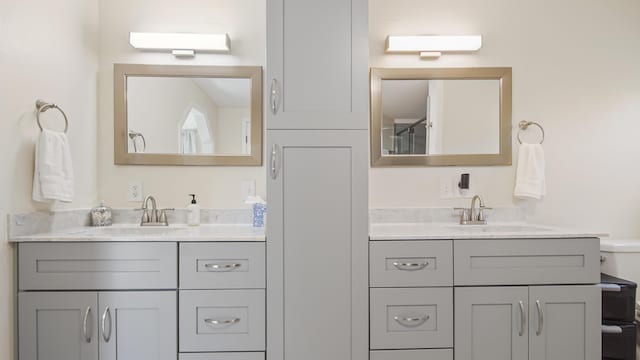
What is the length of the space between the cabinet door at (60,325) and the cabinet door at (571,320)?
6.63ft

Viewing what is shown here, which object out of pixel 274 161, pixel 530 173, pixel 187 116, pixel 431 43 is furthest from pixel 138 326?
pixel 530 173

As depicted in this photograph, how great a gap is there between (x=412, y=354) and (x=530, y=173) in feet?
4.33

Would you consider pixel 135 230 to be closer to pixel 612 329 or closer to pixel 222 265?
pixel 222 265

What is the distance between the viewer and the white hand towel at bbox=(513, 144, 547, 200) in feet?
6.68

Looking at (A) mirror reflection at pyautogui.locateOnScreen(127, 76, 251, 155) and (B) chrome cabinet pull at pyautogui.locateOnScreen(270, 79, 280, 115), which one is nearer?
(B) chrome cabinet pull at pyautogui.locateOnScreen(270, 79, 280, 115)

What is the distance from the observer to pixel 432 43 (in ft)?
6.68

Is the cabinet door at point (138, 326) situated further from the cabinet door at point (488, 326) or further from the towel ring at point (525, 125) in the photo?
the towel ring at point (525, 125)

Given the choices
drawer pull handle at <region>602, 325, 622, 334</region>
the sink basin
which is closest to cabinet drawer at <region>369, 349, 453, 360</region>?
drawer pull handle at <region>602, 325, 622, 334</region>

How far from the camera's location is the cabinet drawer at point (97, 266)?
1483mm

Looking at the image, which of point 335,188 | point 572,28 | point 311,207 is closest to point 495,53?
point 572,28

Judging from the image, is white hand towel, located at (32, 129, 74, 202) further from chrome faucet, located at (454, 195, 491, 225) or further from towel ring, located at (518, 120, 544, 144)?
towel ring, located at (518, 120, 544, 144)

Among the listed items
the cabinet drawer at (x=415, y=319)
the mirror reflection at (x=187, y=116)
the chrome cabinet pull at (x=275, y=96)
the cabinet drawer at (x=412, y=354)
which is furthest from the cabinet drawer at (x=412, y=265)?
the mirror reflection at (x=187, y=116)

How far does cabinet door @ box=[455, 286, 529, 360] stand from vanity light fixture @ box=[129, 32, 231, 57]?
189 cm

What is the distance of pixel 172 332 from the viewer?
1493mm
